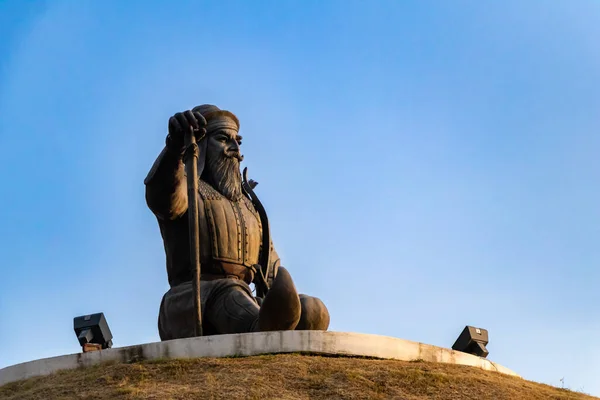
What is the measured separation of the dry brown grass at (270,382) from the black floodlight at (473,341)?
1.74 metres

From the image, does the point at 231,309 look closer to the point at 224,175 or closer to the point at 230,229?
the point at 230,229

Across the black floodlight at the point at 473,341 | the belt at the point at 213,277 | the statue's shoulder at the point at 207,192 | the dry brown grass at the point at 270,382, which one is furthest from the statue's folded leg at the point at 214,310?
the black floodlight at the point at 473,341

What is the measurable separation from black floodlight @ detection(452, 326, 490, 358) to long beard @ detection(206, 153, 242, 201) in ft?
11.3

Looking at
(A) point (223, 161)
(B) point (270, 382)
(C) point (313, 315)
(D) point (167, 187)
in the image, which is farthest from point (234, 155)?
(B) point (270, 382)

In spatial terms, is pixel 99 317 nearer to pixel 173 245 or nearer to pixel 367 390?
pixel 173 245

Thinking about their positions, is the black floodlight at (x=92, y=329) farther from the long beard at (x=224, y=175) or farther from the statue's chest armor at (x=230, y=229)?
the long beard at (x=224, y=175)

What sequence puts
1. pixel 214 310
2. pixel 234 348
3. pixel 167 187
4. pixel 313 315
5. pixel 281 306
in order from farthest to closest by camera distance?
pixel 167 187 < pixel 214 310 < pixel 313 315 < pixel 281 306 < pixel 234 348

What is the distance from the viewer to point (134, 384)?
10.6 m

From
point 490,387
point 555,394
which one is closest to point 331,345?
point 490,387

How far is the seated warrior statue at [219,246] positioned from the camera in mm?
12648

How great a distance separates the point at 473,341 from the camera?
44.0 feet

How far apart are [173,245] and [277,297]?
261 centimetres

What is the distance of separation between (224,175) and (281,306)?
323cm

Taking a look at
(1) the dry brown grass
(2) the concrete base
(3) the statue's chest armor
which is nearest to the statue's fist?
(3) the statue's chest armor
